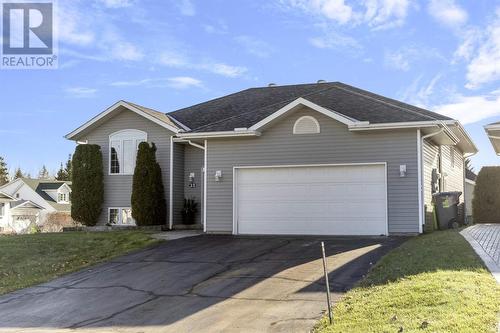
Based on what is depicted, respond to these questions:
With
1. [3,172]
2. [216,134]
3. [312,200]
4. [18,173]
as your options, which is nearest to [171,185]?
[216,134]

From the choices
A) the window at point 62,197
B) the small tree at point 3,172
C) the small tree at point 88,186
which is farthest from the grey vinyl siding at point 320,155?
the small tree at point 3,172

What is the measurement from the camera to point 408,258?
9.99 m

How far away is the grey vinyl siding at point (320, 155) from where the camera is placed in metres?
14.8

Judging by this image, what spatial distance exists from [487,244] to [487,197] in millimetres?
7683

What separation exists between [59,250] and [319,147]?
8198mm

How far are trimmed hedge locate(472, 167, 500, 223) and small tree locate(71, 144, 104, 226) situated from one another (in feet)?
46.0

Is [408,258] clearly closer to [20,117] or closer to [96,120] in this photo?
[96,120]

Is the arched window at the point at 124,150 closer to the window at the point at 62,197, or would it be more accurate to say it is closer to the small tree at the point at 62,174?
the window at the point at 62,197

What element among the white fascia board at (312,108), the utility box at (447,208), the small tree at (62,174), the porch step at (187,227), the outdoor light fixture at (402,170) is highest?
the white fascia board at (312,108)

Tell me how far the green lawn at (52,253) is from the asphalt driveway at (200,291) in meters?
0.91

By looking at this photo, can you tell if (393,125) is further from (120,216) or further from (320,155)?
(120,216)

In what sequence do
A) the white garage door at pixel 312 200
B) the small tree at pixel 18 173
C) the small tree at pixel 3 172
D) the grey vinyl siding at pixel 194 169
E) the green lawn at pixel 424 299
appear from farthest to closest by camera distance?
the small tree at pixel 18 173, the small tree at pixel 3 172, the grey vinyl siding at pixel 194 169, the white garage door at pixel 312 200, the green lawn at pixel 424 299

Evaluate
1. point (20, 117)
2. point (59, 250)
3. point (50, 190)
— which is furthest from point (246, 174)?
point (50, 190)

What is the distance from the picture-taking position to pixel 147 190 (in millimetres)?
19156
